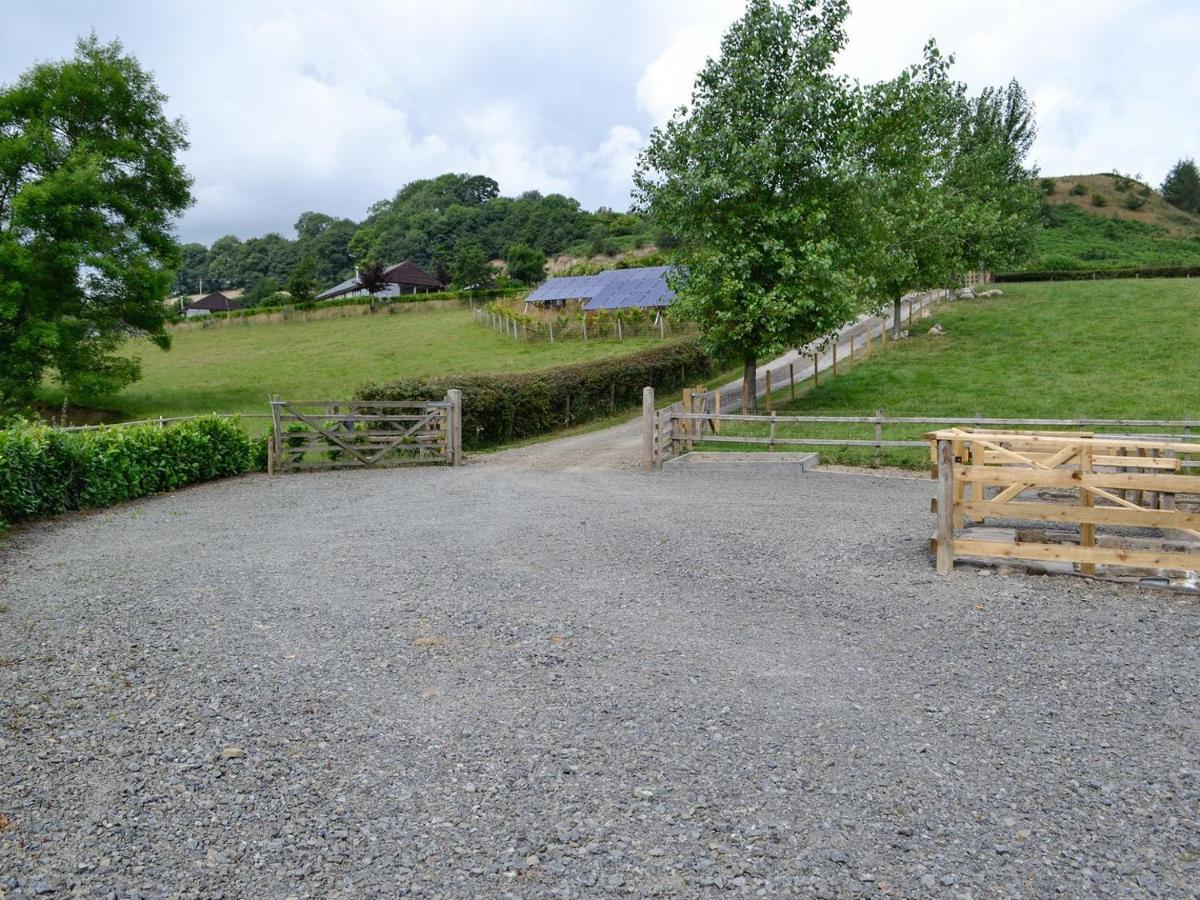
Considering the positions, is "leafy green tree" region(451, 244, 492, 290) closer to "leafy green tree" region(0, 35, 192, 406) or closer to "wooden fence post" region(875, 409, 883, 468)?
"leafy green tree" region(0, 35, 192, 406)

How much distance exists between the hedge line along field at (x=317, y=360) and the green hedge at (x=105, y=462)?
887 centimetres

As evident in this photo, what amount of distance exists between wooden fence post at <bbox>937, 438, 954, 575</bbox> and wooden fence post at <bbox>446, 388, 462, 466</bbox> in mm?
12182

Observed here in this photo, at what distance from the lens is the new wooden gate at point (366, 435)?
712 inches

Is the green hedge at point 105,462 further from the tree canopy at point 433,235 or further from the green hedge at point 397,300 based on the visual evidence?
the tree canopy at point 433,235

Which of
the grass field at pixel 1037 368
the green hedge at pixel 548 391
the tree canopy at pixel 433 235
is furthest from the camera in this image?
the tree canopy at pixel 433 235

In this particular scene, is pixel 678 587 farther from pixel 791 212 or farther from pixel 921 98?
pixel 921 98

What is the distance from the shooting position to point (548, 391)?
23.6 metres

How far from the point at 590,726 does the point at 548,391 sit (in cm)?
1849

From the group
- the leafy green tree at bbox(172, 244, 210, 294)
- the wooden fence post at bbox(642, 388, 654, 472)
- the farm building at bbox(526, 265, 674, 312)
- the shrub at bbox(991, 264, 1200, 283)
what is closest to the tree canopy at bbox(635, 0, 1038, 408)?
the wooden fence post at bbox(642, 388, 654, 472)

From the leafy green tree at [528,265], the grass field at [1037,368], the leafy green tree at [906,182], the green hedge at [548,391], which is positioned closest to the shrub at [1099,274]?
the grass field at [1037,368]

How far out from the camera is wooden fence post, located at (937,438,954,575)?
8.90 meters

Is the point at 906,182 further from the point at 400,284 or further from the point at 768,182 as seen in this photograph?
the point at 400,284

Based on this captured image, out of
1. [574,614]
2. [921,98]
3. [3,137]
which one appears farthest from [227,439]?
[921,98]

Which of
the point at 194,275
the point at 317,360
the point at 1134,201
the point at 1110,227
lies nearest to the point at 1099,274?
the point at 1110,227
